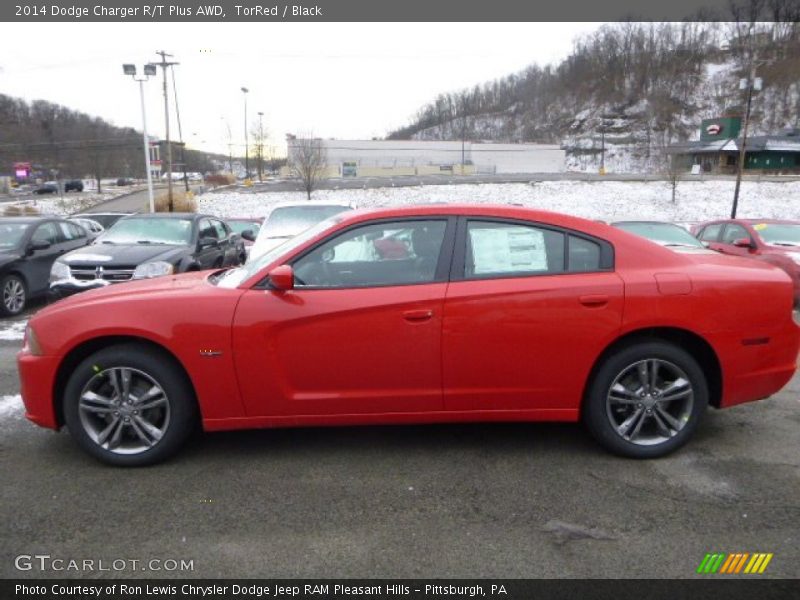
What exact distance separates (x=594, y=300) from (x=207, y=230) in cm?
838

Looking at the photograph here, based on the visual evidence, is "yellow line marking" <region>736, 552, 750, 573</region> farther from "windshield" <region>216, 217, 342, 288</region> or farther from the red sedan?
the red sedan

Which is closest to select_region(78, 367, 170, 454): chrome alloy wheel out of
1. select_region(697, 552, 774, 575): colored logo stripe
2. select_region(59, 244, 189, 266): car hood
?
select_region(697, 552, 774, 575): colored logo stripe

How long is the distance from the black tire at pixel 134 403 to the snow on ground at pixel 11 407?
1.34 metres

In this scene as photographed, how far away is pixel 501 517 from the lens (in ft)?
9.98

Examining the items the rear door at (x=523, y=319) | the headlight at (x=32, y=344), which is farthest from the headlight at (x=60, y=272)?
the rear door at (x=523, y=319)

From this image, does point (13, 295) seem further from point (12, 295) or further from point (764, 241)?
point (764, 241)

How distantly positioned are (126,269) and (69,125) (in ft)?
220

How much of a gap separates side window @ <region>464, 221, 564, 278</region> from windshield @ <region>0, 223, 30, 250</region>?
8677mm

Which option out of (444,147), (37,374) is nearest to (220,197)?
(37,374)

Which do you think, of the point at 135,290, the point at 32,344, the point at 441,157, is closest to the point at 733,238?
the point at 135,290

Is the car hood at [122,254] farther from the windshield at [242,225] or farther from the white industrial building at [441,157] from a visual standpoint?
the white industrial building at [441,157]

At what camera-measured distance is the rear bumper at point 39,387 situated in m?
3.58

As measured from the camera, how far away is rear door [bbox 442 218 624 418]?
11.5 feet

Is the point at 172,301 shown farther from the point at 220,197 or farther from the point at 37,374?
the point at 220,197
